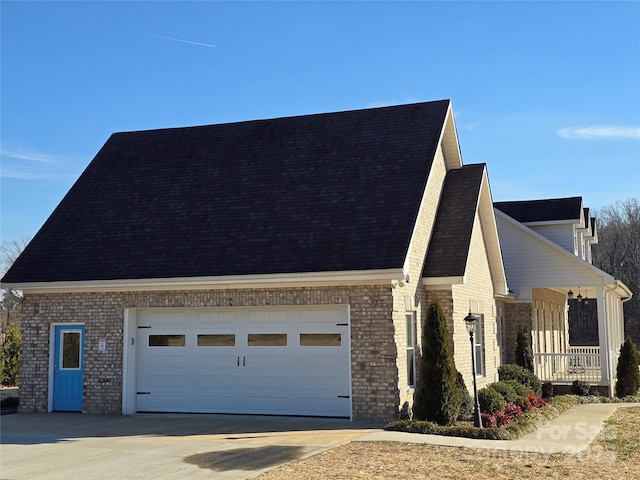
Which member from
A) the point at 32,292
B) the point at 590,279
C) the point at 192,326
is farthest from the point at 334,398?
the point at 590,279

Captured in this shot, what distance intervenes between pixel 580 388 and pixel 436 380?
1020cm

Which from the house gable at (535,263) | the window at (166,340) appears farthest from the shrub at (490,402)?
the house gable at (535,263)

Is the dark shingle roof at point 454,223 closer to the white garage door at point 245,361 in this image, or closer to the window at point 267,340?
the white garage door at point 245,361

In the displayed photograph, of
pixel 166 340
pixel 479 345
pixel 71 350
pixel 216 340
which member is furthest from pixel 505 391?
pixel 71 350

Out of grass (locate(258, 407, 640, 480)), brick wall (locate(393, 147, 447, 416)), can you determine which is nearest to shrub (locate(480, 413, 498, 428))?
brick wall (locate(393, 147, 447, 416))

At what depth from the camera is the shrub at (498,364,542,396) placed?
20.9 meters

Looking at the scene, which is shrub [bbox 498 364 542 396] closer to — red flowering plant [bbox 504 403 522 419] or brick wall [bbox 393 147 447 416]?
red flowering plant [bbox 504 403 522 419]

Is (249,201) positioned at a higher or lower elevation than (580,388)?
higher

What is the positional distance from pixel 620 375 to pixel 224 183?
14.9 meters

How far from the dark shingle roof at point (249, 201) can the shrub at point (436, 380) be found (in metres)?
1.74

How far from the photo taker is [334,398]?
51.1 feet

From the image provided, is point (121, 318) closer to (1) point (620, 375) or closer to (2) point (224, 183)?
(2) point (224, 183)

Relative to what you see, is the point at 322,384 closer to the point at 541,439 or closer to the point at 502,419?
the point at 502,419

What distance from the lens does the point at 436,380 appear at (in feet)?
48.0
